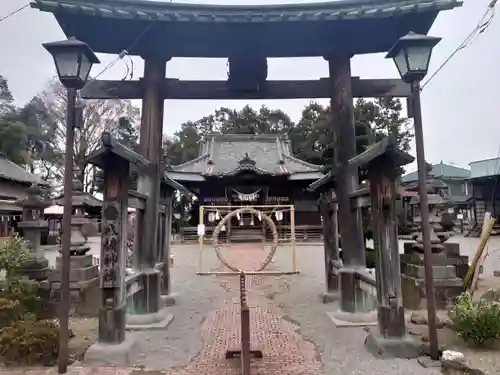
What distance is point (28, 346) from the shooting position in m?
4.51

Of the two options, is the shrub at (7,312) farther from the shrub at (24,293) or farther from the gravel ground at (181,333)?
the gravel ground at (181,333)

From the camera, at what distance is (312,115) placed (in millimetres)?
42625

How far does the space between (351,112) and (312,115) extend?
3649 cm

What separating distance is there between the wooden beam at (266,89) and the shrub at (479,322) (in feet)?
12.9

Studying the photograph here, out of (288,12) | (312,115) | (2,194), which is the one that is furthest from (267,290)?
(312,115)

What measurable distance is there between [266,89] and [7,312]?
567 cm

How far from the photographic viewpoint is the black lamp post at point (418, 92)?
4562 millimetres

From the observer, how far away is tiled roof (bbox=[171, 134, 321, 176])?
1063 inches

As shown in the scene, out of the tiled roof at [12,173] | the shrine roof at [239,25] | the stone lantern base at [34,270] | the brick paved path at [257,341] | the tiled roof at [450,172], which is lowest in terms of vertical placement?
the brick paved path at [257,341]

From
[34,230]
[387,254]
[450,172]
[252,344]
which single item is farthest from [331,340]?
[450,172]

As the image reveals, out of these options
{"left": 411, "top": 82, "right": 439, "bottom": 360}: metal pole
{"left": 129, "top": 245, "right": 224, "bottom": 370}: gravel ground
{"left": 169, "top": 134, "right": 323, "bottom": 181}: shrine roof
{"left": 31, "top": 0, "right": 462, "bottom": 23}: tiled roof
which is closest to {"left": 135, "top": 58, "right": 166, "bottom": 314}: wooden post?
{"left": 129, "top": 245, "right": 224, "bottom": 370}: gravel ground

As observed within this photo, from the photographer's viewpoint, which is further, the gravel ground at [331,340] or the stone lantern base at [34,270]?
the stone lantern base at [34,270]

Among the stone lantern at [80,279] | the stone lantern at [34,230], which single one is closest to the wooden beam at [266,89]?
the stone lantern at [80,279]

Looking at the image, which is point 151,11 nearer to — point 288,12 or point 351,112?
point 288,12
